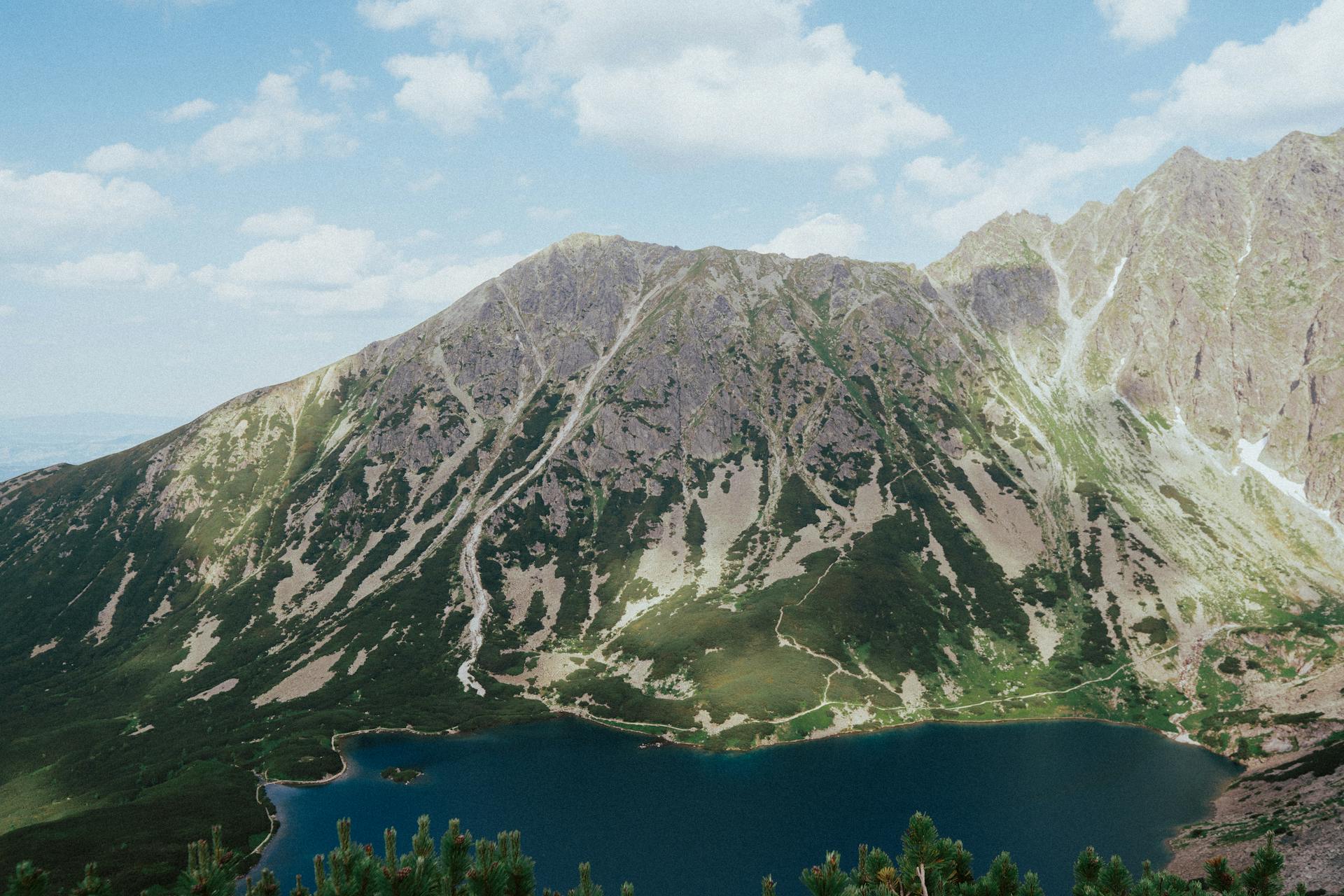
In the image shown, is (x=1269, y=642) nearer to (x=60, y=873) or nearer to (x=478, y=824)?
(x=478, y=824)

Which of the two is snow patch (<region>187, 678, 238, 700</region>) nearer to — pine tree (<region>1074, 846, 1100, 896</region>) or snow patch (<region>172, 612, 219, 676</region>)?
snow patch (<region>172, 612, 219, 676</region>)

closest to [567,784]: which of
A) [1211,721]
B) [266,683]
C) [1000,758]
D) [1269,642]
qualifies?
[1000,758]

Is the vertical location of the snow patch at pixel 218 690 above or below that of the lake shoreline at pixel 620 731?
above

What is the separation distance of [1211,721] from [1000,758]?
4861cm

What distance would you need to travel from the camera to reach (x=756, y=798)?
360 ft

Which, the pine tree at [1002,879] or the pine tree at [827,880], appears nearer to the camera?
the pine tree at [827,880]

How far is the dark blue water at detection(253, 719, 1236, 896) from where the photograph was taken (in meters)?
92.1

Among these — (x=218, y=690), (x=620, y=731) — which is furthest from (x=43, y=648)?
(x=620, y=731)

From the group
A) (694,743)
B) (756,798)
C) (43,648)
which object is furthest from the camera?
(43,648)

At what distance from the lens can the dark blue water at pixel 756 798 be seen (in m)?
92.1

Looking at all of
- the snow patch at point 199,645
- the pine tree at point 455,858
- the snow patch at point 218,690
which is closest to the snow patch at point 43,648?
the snow patch at point 199,645

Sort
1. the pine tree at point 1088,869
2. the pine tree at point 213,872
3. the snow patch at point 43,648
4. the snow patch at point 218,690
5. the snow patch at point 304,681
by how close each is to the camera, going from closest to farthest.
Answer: the pine tree at point 213,872 → the pine tree at point 1088,869 → the snow patch at point 304,681 → the snow patch at point 218,690 → the snow patch at point 43,648

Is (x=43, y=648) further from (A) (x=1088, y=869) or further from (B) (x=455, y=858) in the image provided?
(A) (x=1088, y=869)

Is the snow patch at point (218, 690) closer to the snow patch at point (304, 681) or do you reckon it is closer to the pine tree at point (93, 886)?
the snow patch at point (304, 681)
